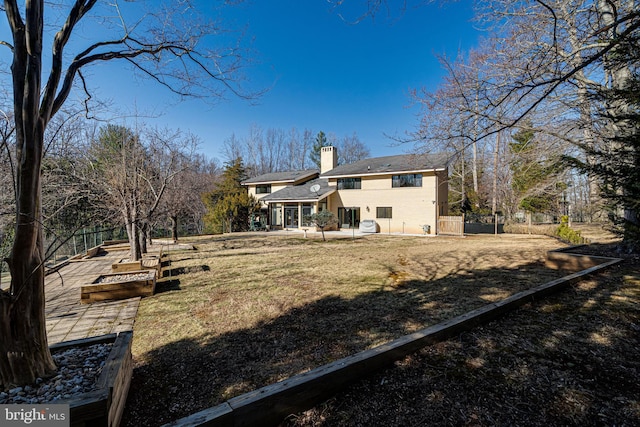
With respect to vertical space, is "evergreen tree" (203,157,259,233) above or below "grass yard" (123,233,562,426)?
above

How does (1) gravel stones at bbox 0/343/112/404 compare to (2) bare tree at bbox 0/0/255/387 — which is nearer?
(1) gravel stones at bbox 0/343/112/404

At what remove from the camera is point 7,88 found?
4.11 metres

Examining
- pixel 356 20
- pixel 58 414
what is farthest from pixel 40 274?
pixel 356 20

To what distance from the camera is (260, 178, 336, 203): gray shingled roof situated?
76.8ft

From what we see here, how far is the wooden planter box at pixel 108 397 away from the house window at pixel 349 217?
21.3 meters

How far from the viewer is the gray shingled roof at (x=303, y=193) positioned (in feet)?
76.8

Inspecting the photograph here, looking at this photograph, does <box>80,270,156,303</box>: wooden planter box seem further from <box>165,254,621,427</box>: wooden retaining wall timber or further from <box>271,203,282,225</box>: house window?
<box>271,203,282,225</box>: house window

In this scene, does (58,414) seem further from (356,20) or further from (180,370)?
(356,20)

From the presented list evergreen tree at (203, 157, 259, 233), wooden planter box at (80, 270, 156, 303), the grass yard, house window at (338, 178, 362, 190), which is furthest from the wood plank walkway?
house window at (338, 178, 362, 190)

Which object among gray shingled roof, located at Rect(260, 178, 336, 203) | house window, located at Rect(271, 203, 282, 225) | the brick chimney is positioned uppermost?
the brick chimney

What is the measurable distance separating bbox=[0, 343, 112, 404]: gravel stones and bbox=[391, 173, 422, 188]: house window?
20.8m

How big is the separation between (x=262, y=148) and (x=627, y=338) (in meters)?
41.7

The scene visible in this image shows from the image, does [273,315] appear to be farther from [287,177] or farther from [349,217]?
[287,177]

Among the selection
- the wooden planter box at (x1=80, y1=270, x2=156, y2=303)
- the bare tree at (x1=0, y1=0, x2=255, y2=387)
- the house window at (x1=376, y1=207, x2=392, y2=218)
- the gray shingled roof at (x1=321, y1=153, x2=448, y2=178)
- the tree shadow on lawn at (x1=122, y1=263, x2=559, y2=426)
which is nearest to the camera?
the bare tree at (x1=0, y1=0, x2=255, y2=387)
